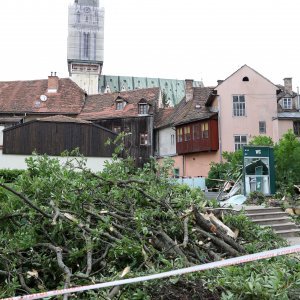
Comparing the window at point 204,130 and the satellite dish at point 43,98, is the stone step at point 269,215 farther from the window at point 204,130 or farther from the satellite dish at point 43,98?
the satellite dish at point 43,98

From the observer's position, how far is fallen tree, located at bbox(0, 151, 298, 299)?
4.03 metres

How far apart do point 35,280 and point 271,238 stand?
4163 millimetres

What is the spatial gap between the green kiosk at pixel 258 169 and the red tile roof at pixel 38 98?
2622 cm

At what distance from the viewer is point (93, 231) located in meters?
4.45

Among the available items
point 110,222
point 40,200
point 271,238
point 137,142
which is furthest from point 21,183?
point 137,142

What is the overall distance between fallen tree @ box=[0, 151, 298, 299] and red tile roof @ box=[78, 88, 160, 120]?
32824 millimetres

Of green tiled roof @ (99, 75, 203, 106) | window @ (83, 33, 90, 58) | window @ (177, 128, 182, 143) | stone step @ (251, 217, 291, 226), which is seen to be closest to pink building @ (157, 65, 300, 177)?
window @ (177, 128, 182, 143)

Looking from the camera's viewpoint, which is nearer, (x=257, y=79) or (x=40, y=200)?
(x=40, y=200)

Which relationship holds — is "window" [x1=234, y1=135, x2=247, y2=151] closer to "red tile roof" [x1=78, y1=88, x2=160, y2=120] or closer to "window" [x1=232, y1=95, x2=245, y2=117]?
"window" [x1=232, y1=95, x2=245, y2=117]

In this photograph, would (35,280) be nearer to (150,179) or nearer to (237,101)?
(150,179)

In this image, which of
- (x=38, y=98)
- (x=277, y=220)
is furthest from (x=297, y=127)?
(x=38, y=98)

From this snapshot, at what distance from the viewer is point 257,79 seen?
33.7 meters

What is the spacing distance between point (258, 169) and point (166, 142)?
78.3 feet

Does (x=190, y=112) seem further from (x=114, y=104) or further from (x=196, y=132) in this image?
(x=114, y=104)
